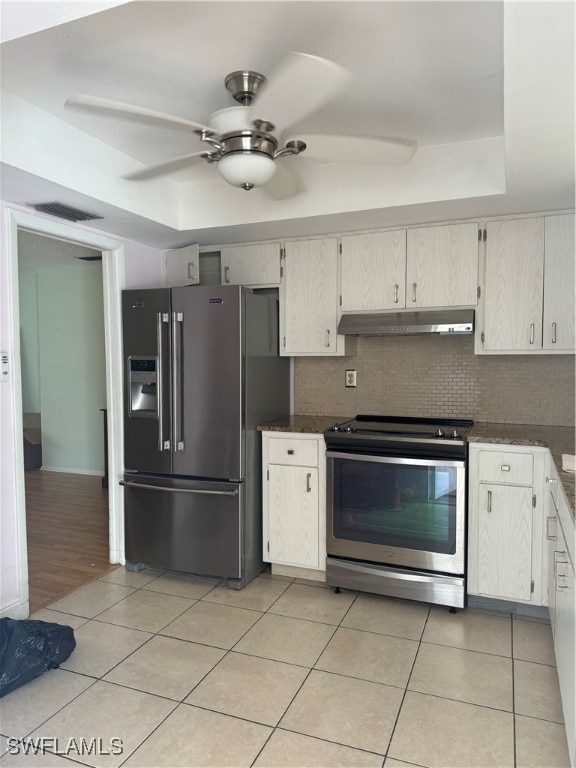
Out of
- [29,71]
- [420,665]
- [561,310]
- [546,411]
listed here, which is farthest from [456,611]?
[29,71]

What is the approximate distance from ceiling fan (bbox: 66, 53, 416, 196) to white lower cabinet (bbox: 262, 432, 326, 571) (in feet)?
5.26

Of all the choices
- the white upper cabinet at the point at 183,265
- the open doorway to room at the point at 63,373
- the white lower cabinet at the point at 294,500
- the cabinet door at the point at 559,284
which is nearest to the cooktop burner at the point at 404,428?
the white lower cabinet at the point at 294,500

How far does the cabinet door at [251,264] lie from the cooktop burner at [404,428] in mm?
1102

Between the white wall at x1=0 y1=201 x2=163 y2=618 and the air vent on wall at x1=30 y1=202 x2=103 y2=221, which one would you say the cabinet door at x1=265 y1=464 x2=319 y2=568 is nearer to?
the white wall at x1=0 y1=201 x2=163 y2=618

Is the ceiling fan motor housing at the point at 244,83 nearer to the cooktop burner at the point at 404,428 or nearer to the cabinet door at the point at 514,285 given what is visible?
the cabinet door at the point at 514,285

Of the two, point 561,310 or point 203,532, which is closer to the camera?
point 561,310

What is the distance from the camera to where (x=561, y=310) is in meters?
2.85

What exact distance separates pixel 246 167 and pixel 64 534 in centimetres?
324

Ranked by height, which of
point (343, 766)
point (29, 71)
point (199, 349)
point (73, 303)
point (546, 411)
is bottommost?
point (343, 766)

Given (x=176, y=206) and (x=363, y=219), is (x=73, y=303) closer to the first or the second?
(x=176, y=206)

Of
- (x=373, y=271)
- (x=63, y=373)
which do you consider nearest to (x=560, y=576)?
(x=373, y=271)

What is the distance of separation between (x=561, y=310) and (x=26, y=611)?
3.27 metres

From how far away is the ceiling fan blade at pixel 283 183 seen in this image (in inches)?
93.6

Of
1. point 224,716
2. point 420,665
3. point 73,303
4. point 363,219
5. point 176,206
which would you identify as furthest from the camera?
point 73,303
